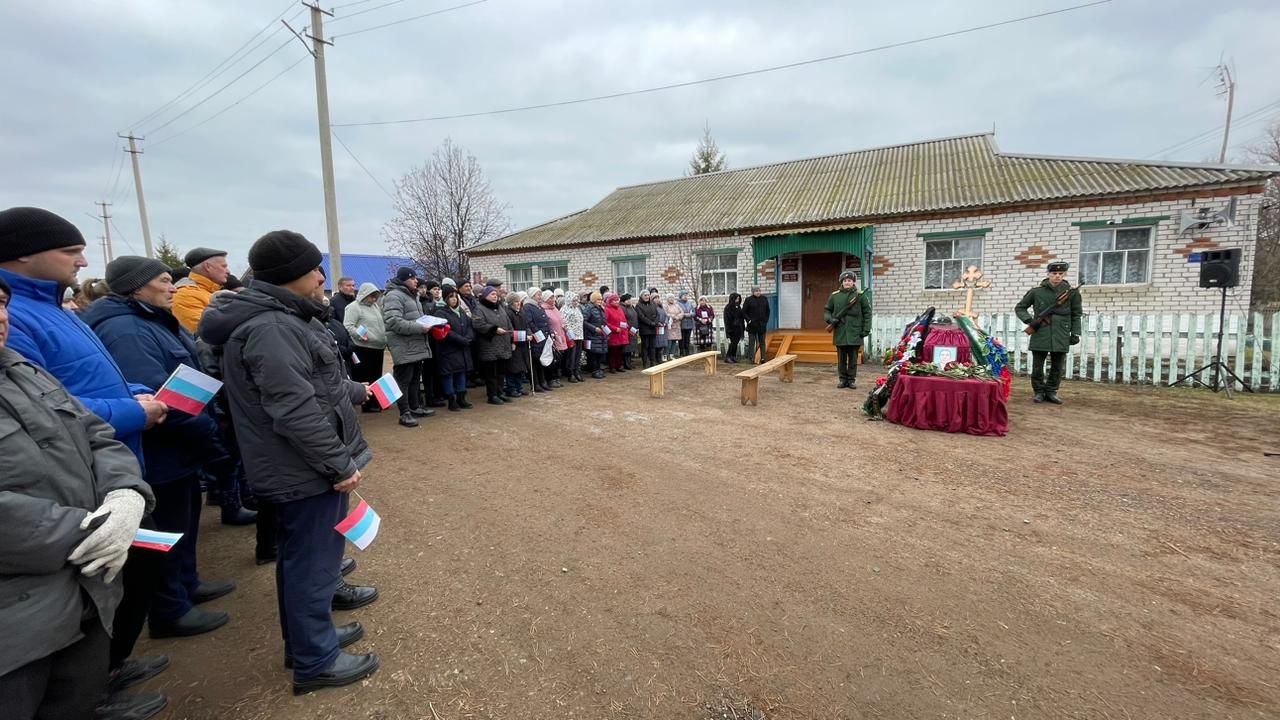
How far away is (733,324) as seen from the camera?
12.8m

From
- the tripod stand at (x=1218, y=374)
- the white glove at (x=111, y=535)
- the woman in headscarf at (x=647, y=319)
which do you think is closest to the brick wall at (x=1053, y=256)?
the tripod stand at (x=1218, y=374)

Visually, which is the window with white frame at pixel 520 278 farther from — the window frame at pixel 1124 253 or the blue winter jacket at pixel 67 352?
the blue winter jacket at pixel 67 352

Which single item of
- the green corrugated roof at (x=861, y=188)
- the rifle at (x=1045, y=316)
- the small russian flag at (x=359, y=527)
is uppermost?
the green corrugated roof at (x=861, y=188)

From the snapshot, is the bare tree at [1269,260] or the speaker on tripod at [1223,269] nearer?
the speaker on tripod at [1223,269]

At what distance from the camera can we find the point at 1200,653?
7.93 feet

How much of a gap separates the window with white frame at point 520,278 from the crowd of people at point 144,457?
53.4 ft

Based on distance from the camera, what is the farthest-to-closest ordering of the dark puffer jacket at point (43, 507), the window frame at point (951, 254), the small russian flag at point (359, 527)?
the window frame at point (951, 254) < the small russian flag at point (359, 527) < the dark puffer jacket at point (43, 507)

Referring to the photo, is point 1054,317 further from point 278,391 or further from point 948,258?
point 278,391

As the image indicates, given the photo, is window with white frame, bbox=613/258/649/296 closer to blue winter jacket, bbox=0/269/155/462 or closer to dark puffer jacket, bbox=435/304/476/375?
dark puffer jacket, bbox=435/304/476/375

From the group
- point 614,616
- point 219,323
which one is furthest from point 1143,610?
point 219,323

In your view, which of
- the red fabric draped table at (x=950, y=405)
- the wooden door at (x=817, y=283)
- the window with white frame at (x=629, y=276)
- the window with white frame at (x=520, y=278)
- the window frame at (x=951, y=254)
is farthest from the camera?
the window with white frame at (x=520, y=278)

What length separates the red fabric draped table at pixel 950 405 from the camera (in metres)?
5.89

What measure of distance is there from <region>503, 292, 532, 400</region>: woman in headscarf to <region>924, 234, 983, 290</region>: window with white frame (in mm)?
10519

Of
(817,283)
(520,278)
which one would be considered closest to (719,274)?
(817,283)
